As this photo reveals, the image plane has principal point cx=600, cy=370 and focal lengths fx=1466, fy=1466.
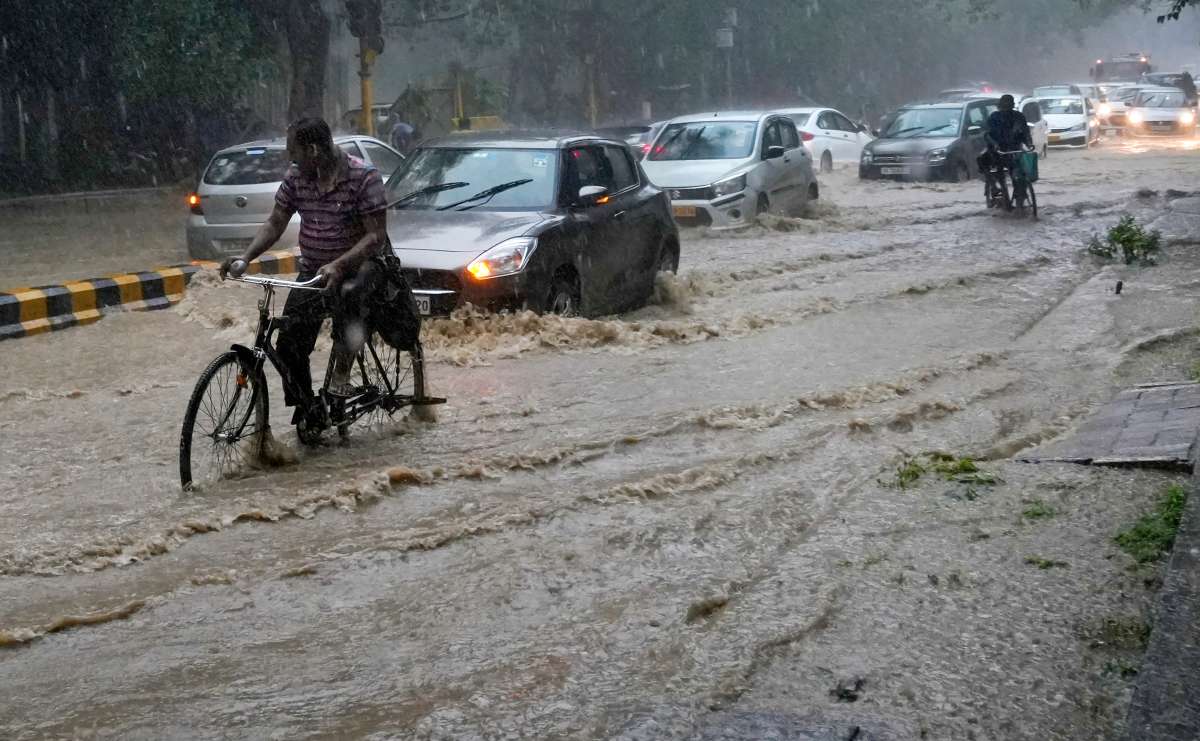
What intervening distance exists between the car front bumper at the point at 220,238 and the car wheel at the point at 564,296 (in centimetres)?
533

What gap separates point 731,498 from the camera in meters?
6.66

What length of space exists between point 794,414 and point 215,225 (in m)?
8.98

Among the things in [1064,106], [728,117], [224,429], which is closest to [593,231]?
[224,429]

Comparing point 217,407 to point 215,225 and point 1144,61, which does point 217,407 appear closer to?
point 215,225

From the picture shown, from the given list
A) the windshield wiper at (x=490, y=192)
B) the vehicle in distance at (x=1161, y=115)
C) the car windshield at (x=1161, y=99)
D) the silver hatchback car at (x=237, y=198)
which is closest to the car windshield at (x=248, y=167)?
the silver hatchback car at (x=237, y=198)

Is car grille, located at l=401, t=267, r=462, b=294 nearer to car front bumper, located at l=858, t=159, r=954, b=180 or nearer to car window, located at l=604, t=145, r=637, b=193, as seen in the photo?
car window, located at l=604, t=145, r=637, b=193

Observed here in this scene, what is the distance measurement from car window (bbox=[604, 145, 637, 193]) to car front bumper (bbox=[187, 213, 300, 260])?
455 centimetres

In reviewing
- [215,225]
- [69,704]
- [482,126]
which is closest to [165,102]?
[482,126]

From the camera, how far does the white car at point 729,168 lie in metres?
17.7

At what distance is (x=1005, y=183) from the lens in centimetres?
1972

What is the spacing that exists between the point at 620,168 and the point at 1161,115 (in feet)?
105

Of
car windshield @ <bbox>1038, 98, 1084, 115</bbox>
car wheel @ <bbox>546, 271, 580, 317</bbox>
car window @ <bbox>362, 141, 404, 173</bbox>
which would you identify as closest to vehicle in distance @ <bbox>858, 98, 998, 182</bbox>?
car windshield @ <bbox>1038, 98, 1084, 115</bbox>

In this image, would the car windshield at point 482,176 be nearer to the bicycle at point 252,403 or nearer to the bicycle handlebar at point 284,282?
the bicycle at point 252,403

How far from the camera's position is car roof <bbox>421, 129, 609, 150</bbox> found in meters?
11.1
